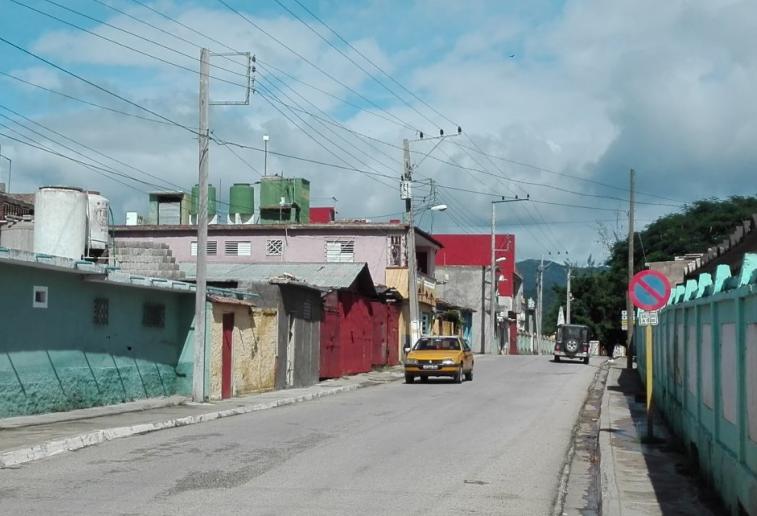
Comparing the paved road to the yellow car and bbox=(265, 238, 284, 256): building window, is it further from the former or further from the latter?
bbox=(265, 238, 284, 256): building window

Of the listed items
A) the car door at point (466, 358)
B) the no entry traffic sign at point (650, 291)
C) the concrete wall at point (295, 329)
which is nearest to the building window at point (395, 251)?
the car door at point (466, 358)

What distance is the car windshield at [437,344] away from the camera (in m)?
33.5

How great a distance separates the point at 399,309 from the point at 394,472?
37260 millimetres

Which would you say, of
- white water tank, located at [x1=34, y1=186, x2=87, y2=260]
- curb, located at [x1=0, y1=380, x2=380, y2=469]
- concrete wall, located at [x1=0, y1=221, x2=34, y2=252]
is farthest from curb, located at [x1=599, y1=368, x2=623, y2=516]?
concrete wall, located at [x1=0, y1=221, x2=34, y2=252]

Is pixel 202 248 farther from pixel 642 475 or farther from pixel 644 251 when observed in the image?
pixel 644 251

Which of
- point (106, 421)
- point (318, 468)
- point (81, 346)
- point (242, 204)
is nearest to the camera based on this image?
point (318, 468)

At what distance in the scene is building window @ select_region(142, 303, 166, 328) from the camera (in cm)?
2258

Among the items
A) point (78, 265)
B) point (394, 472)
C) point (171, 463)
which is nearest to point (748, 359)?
point (394, 472)

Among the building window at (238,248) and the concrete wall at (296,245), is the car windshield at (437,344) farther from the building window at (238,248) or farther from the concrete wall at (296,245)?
the building window at (238,248)

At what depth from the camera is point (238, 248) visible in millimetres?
54031

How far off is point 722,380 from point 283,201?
45.6m

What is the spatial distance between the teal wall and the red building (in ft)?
182

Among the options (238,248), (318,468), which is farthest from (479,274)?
(318,468)

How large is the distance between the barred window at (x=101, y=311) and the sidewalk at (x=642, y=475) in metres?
10.6
